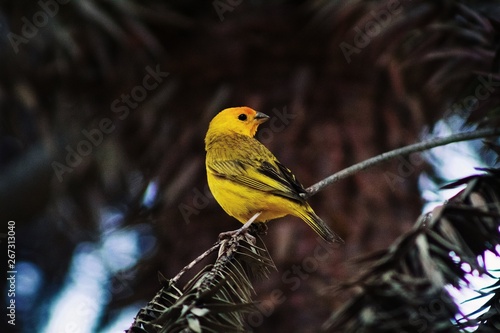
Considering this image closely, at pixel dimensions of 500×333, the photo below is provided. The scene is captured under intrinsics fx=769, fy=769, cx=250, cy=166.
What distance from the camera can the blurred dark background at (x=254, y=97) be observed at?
21.1 feet

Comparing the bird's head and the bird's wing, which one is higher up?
the bird's head

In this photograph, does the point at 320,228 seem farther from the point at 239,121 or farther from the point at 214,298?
the point at 214,298

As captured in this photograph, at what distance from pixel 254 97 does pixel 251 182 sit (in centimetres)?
244

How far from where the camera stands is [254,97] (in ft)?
22.4

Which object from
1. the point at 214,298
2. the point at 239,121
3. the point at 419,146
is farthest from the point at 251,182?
the point at 214,298

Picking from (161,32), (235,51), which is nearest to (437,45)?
(235,51)

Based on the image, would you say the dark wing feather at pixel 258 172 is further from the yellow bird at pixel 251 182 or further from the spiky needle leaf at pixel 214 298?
the spiky needle leaf at pixel 214 298

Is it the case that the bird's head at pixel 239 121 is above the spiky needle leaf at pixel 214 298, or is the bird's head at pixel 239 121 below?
below

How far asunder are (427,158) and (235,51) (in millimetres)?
2227

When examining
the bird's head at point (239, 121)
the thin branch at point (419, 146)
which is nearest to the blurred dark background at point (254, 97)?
the bird's head at point (239, 121)

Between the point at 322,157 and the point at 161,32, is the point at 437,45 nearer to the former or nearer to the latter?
the point at 322,157

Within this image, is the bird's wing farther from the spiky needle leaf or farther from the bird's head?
the spiky needle leaf

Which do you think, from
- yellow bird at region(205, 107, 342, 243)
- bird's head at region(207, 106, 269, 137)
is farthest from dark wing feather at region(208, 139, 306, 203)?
bird's head at region(207, 106, 269, 137)

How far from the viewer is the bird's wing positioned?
168 inches
